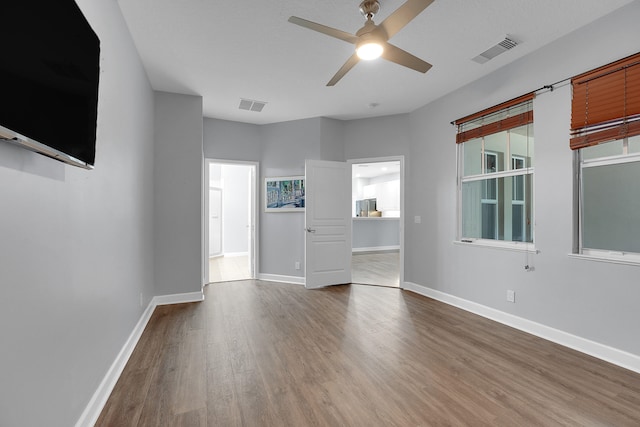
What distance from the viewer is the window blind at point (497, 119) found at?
3.06 metres

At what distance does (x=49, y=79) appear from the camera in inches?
42.2

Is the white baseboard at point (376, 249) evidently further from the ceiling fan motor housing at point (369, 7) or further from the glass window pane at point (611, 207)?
the ceiling fan motor housing at point (369, 7)

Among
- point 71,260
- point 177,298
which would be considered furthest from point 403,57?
point 177,298

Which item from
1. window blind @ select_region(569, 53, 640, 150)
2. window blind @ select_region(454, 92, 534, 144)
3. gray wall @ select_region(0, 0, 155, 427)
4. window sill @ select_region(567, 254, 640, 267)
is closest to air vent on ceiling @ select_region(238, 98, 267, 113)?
gray wall @ select_region(0, 0, 155, 427)

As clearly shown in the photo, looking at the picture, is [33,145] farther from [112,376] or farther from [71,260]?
[112,376]

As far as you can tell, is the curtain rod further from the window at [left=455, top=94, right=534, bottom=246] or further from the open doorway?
the open doorway

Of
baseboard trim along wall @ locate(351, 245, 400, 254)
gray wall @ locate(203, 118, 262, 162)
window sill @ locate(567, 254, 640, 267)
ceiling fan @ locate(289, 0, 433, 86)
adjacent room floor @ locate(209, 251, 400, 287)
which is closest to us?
ceiling fan @ locate(289, 0, 433, 86)

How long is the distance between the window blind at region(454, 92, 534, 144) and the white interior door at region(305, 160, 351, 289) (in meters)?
1.89

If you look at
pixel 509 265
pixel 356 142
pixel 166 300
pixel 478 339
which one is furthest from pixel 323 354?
pixel 356 142

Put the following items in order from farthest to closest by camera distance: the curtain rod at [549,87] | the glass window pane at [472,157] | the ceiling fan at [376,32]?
1. the glass window pane at [472,157]
2. the curtain rod at [549,87]
3. the ceiling fan at [376,32]

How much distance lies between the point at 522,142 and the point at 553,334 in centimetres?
194

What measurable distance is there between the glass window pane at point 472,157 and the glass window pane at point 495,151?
9 cm

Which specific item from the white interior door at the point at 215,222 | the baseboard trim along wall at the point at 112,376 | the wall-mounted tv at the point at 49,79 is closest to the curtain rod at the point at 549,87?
the wall-mounted tv at the point at 49,79

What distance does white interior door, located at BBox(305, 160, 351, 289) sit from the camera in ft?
15.5
